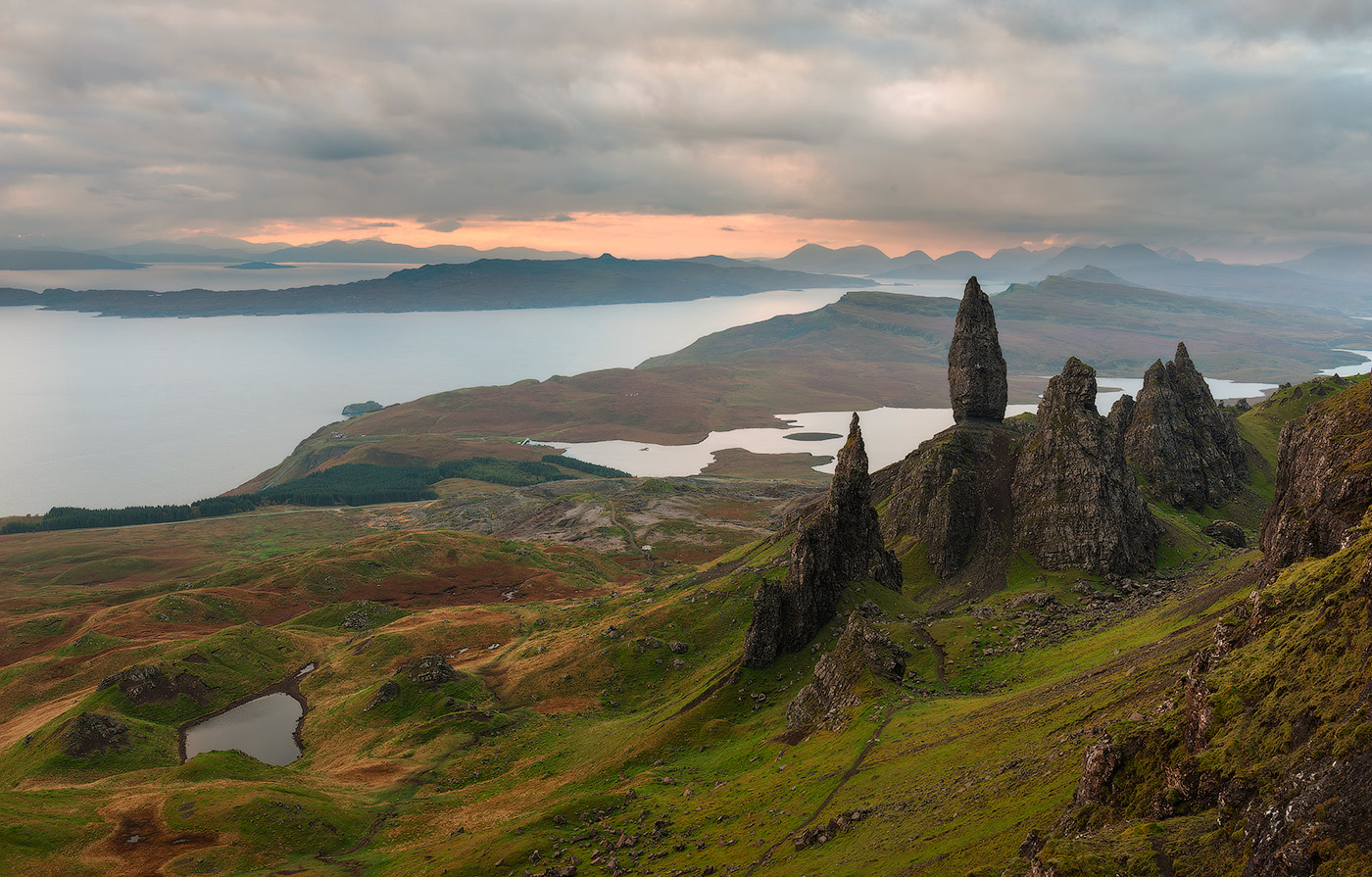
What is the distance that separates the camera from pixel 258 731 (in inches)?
5094

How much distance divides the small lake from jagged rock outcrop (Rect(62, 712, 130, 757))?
379 inches

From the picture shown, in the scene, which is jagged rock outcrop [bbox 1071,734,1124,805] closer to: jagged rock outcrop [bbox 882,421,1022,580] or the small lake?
jagged rock outcrop [bbox 882,421,1022,580]

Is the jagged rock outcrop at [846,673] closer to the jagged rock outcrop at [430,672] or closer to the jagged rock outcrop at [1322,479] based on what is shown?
the jagged rock outcrop at [1322,479]

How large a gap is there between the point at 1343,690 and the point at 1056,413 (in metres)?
109

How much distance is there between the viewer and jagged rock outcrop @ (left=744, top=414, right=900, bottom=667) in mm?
104875

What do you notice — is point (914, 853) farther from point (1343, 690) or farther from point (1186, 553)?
point (1186, 553)

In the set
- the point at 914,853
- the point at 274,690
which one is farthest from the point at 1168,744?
the point at 274,690

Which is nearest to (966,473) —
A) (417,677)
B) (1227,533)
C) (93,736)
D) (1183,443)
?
(1227,533)

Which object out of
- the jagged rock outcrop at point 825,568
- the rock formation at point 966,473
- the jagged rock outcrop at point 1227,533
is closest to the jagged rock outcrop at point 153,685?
the jagged rock outcrop at point 825,568

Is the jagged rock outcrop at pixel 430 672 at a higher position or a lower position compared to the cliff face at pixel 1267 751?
lower

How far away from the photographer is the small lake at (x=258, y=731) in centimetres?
12125

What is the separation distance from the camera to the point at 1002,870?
38.2 meters

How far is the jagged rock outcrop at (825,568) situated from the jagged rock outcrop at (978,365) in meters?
47.5

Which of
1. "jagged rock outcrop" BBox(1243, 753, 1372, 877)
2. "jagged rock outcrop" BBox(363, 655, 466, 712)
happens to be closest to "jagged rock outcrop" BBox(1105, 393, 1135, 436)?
"jagged rock outcrop" BBox(363, 655, 466, 712)
